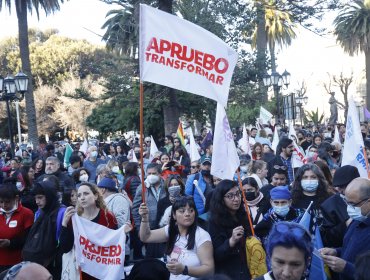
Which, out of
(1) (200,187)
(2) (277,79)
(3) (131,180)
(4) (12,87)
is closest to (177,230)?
(1) (200,187)

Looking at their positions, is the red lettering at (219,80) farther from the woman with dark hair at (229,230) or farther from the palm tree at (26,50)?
the palm tree at (26,50)

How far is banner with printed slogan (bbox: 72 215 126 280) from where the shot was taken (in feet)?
16.2

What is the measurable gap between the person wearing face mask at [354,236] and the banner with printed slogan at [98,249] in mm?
1869

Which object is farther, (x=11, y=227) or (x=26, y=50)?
(x=26, y=50)

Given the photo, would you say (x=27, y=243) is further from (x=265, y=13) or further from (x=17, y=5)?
(x=17, y=5)

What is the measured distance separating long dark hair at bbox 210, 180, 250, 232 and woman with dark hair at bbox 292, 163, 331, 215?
1.00m

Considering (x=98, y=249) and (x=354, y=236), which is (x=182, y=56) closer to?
(x=98, y=249)

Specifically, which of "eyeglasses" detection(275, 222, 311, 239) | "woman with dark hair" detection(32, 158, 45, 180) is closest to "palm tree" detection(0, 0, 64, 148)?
"woman with dark hair" detection(32, 158, 45, 180)

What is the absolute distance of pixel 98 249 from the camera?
16.4 feet

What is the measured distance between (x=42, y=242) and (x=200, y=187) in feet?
9.51

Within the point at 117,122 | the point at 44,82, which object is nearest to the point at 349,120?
the point at 117,122

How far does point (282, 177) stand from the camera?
661 cm

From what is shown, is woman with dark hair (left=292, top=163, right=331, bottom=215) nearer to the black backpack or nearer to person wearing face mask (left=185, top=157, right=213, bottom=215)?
person wearing face mask (left=185, top=157, right=213, bottom=215)

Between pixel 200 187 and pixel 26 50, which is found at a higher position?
pixel 26 50
